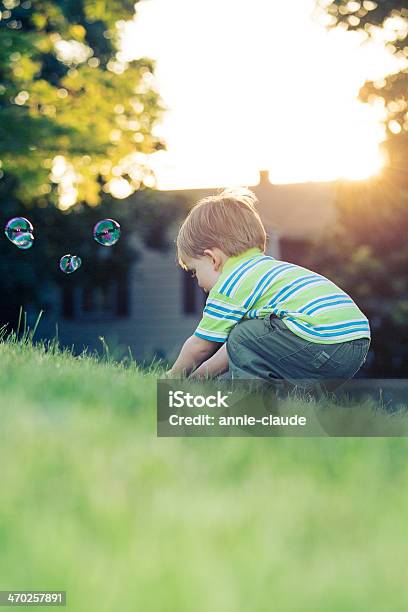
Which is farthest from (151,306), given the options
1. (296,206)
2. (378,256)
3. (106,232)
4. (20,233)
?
(106,232)

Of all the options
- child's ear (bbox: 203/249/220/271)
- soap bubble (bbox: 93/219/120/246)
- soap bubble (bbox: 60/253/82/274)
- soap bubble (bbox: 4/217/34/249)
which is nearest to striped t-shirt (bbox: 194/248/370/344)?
child's ear (bbox: 203/249/220/271)

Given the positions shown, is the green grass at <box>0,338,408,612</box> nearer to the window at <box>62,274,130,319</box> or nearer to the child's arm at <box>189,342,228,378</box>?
the child's arm at <box>189,342,228,378</box>

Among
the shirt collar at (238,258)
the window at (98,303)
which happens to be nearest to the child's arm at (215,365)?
the shirt collar at (238,258)

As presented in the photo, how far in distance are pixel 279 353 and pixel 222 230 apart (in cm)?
84

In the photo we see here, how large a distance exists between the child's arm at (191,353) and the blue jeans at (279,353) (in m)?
0.13

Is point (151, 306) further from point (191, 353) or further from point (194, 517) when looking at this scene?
point (194, 517)

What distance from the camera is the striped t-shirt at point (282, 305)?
450 centimetres

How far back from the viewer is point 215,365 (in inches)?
194

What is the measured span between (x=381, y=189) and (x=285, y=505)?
17.7 m

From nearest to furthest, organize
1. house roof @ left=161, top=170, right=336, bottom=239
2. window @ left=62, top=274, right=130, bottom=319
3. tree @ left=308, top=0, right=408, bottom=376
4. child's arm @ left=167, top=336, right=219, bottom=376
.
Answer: child's arm @ left=167, top=336, right=219, bottom=376, tree @ left=308, top=0, right=408, bottom=376, window @ left=62, top=274, right=130, bottom=319, house roof @ left=161, top=170, right=336, bottom=239

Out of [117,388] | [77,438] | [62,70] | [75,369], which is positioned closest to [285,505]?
[77,438]

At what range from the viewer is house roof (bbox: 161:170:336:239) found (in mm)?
26672

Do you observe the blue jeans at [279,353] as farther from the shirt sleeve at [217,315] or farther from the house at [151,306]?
the house at [151,306]

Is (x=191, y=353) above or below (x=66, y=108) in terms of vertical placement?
below
